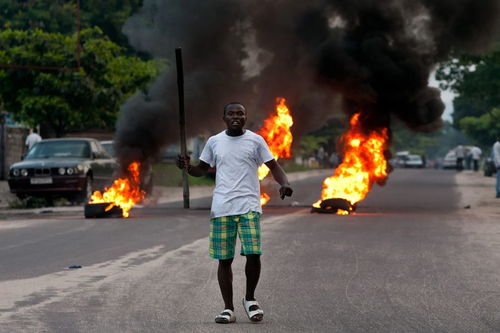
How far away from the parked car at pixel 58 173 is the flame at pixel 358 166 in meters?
5.04

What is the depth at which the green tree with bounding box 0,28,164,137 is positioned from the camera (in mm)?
32562

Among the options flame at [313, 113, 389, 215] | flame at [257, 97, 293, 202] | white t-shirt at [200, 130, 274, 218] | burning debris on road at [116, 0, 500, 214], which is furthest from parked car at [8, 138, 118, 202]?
white t-shirt at [200, 130, 274, 218]

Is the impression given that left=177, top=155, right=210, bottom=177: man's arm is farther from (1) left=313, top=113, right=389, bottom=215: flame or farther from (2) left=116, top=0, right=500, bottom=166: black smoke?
(2) left=116, top=0, right=500, bottom=166: black smoke

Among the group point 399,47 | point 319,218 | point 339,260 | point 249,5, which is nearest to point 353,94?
point 399,47

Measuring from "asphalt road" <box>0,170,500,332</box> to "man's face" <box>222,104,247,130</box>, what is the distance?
1438 mm

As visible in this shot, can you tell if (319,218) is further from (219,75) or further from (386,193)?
(386,193)

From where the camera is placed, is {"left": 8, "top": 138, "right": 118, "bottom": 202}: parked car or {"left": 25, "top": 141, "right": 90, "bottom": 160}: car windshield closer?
{"left": 8, "top": 138, "right": 118, "bottom": 202}: parked car

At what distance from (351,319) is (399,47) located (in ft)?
56.3

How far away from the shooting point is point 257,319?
740 cm

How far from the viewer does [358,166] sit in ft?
72.1

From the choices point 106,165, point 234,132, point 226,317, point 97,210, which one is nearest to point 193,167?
point 234,132

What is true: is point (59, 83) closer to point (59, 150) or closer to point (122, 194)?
point (59, 150)

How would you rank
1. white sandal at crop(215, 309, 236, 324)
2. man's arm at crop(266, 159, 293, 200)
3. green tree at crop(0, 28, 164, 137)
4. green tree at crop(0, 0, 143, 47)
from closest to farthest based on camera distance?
white sandal at crop(215, 309, 236, 324) < man's arm at crop(266, 159, 293, 200) < green tree at crop(0, 28, 164, 137) < green tree at crop(0, 0, 143, 47)

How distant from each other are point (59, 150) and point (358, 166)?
6.63 meters
